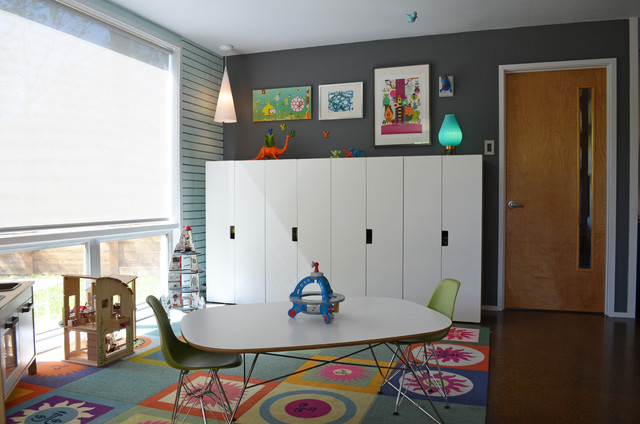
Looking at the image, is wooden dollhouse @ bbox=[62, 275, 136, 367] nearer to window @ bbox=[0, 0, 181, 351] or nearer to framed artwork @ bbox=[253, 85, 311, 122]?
window @ bbox=[0, 0, 181, 351]

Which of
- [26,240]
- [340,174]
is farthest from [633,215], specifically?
[26,240]

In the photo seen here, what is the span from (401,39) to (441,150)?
1.34 metres

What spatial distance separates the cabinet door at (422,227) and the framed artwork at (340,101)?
110cm

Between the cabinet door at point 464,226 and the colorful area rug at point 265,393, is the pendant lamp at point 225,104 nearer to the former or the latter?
the cabinet door at point 464,226

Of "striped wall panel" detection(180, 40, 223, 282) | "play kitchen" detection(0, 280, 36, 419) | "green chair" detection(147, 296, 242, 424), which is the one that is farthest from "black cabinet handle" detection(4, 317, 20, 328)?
"striped wall panel" detection(180, 40, 223, 282)

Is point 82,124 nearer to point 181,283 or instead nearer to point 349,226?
point 181,283

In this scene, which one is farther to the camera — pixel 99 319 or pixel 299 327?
pixel 99 319

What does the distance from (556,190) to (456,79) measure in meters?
1.60

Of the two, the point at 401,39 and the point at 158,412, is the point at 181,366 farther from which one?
the point at 401,39

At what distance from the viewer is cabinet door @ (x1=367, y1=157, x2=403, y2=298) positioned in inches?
211

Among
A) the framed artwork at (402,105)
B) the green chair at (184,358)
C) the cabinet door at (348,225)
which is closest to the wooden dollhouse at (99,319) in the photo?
the green chair at (184,358)

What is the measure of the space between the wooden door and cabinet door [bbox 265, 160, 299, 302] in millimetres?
2328

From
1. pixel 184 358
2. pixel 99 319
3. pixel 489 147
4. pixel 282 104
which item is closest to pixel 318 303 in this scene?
pixel 184 358

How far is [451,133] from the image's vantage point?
545 centimetres
